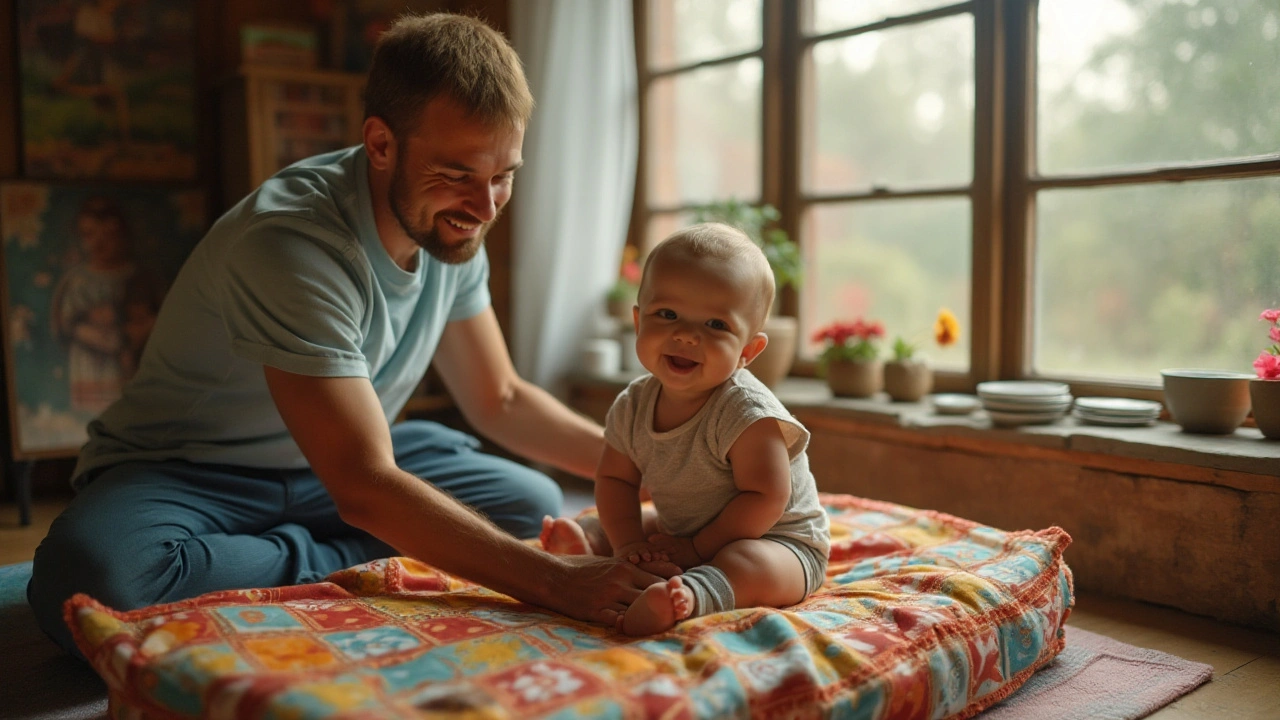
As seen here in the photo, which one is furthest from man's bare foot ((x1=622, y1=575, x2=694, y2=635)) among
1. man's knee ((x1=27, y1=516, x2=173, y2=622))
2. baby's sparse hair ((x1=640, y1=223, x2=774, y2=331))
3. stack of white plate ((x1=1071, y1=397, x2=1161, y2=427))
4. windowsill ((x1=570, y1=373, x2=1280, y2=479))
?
stack of white plate ((x1=1071, y1=397, x2=1161, y2=427))

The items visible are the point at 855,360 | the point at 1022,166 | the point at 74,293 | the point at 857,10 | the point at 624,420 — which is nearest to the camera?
the point at 624,420

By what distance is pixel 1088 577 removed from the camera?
7.61 ft

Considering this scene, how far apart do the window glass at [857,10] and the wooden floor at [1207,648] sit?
171cm

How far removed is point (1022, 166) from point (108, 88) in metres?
3.19

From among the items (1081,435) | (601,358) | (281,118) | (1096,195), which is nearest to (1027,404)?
(1081,435)

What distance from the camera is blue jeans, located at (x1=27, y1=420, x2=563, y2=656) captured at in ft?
5.94

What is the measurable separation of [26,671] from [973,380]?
2.35 metres

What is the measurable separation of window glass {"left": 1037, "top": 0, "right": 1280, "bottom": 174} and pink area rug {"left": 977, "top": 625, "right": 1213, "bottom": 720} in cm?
124

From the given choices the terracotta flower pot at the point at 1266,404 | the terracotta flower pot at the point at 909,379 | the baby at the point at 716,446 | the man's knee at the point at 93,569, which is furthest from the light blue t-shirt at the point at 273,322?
the terracotta flower pot at the point at 1266,404

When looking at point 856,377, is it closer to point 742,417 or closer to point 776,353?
point 776,353

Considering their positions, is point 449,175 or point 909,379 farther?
point 909,379

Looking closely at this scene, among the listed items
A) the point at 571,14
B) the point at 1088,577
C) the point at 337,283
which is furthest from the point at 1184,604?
the point at 571,14

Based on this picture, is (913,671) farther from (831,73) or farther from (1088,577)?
(831,73)

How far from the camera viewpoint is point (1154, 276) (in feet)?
8.52
